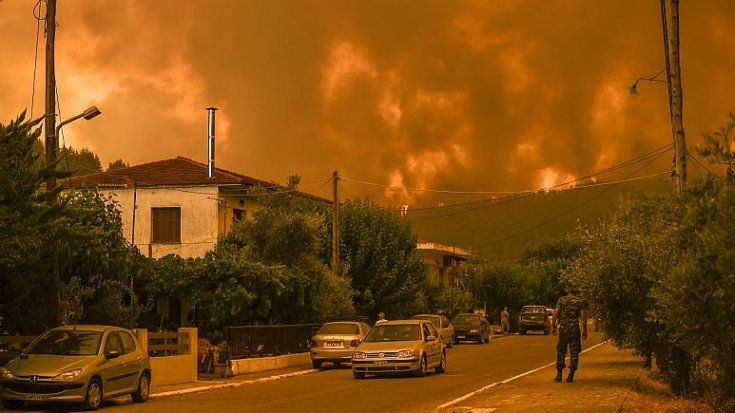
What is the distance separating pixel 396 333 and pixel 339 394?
6148 millimetres

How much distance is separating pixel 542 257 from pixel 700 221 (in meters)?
146

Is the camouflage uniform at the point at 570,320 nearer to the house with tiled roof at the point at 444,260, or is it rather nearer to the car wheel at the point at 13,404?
the car wheel at the point at 13,404

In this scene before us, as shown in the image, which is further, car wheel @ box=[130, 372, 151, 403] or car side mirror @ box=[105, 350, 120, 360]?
car wheel @ box=[130, 372, 151, 403]

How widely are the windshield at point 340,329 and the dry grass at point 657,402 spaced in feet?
42.8

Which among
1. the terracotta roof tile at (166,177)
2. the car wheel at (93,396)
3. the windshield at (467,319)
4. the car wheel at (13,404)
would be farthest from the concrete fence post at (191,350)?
the windshield at (467,319)

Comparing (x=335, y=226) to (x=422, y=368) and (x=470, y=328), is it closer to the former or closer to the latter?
(x=470, y=328)

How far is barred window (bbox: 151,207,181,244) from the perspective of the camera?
162 feet

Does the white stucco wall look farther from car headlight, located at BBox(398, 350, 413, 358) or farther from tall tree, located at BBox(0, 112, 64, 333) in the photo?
tall tree, located at BBox(0, 112, 64, 333)

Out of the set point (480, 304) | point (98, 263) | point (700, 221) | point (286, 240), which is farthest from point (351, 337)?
point (480, 304)

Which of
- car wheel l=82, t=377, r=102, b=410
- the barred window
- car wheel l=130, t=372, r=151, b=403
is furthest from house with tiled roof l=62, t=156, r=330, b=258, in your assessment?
car wheel l=82, t=377, r=102, b=410

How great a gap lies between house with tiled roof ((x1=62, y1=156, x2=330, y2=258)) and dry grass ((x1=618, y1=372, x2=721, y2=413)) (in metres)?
31.3

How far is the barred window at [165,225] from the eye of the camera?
49469 millimetres

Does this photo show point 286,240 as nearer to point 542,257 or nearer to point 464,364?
point 464,364

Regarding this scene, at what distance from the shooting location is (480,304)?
83375 millimetres
